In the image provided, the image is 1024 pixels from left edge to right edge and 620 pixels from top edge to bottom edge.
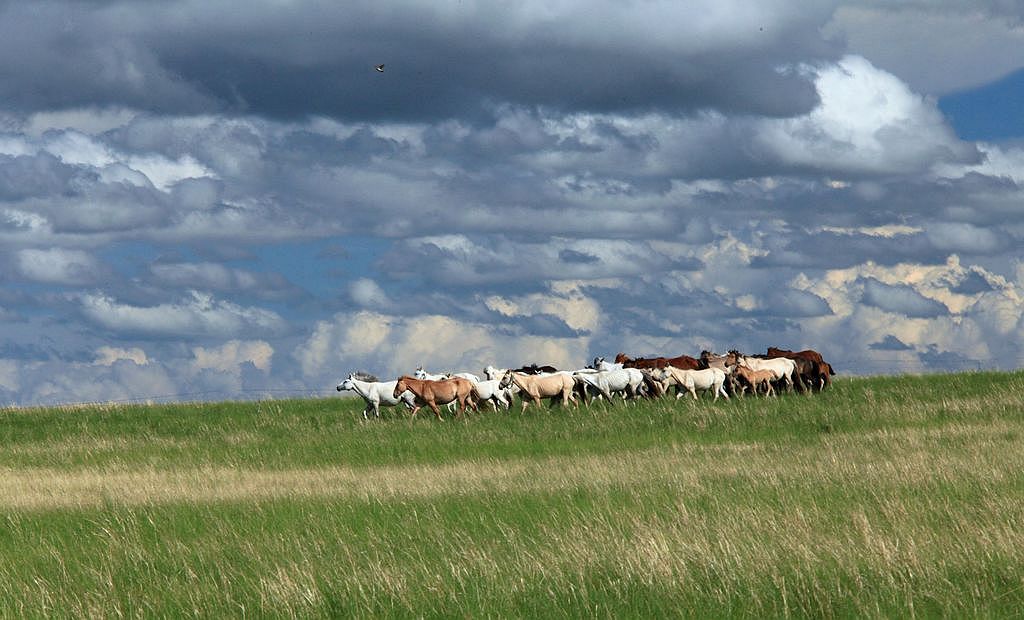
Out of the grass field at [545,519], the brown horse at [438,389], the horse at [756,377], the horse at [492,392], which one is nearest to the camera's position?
the grass field at [545,519]

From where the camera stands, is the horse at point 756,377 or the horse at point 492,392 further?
the horse at point 756,377

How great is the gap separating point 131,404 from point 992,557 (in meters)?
39.5

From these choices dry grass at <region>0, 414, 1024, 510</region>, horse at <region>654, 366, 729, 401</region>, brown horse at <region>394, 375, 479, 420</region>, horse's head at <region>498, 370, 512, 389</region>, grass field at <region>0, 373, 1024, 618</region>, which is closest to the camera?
grass field at <region>0, 373, 1024, 618</region>

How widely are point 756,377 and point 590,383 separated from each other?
5.99m

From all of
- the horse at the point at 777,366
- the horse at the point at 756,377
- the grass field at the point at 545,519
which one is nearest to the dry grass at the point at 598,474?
the grass field at the point at 545,519

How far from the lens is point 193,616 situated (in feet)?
34.6

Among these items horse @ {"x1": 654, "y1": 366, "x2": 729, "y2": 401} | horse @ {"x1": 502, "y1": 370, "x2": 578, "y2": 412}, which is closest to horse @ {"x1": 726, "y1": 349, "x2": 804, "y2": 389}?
horse @ {"x1": 654, "y1": 366, "x2": 729, "y2": 401}

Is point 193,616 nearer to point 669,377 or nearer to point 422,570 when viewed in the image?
point 422,570

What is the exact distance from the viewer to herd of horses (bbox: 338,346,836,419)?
35.8 m

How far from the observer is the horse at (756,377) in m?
37.9

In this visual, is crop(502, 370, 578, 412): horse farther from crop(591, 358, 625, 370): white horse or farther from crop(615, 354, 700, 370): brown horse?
crop(615, 354, 700, 370): brown horse

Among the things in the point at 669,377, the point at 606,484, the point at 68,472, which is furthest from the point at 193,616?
the point at 669,377

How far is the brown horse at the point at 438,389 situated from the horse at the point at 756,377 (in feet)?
31.7

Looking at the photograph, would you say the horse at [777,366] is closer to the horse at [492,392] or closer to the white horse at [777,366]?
the white horse at [777,366]
